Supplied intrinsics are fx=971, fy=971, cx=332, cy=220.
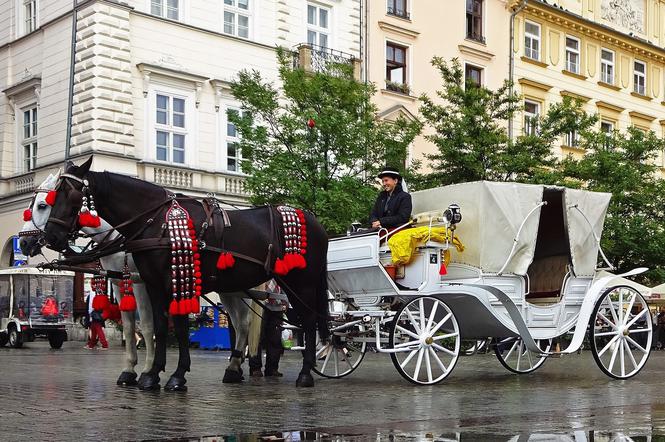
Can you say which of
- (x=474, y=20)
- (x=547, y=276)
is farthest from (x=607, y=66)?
(x=547, y=276)

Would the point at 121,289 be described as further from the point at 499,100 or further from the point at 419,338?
the point at 499,100

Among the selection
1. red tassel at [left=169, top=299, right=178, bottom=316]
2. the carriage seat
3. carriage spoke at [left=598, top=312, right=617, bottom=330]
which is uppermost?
the carriage seat

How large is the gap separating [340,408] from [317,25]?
24.5m

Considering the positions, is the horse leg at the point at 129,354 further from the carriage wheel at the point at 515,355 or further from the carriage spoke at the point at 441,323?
the carriage wheel at the point at 515,355

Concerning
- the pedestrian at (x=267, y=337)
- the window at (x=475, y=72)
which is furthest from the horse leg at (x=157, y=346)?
the window at (x=475, y=72)

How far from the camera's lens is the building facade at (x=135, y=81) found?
1031 inches

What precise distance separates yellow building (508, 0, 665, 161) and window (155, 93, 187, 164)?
13.1 metres

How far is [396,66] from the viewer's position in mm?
33406

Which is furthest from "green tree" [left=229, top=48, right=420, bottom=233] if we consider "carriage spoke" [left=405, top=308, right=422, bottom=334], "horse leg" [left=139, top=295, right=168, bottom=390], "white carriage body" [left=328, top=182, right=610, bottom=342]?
"horse leg" [left=139, top=295, right=168, bottom=390]

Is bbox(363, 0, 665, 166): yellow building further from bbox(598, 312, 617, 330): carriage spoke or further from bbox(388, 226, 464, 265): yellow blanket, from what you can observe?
bbox(388, 226, 464, 265): yellow blanket

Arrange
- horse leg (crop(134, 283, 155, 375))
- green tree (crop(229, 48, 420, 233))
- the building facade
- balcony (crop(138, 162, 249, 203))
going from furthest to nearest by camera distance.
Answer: balcony (crop(138, 162, 249, 203))
the building facade
green tree (crop(229, 48, 420, 233))
horse leg (crop(134, 283, 155, 375))

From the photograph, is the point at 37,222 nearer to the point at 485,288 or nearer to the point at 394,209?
the point at 394,209

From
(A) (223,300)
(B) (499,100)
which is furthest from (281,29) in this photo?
(A) (223,300)

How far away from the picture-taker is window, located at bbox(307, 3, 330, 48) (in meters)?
31.2
